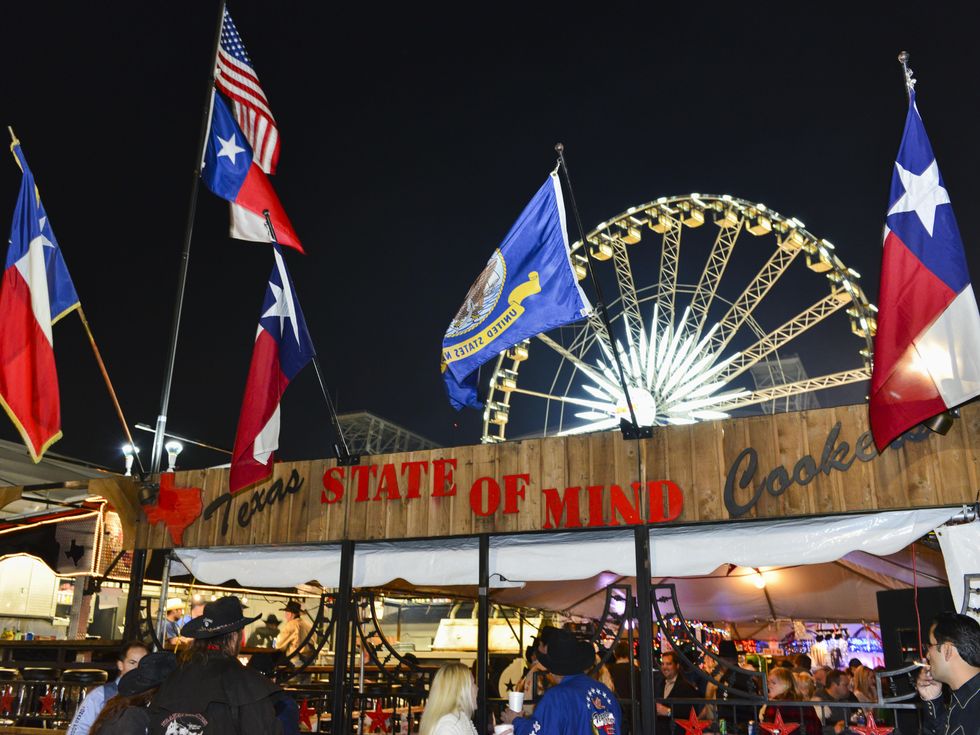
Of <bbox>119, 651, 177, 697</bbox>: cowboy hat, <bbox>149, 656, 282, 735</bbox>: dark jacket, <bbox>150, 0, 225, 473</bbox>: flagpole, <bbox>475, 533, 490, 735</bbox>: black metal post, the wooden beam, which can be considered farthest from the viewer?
<bbox>150, 0, 225, 473</bbox>: flagpole

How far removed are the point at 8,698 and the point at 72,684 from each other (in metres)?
1.08

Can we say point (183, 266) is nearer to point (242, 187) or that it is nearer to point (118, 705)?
point (242, 187)

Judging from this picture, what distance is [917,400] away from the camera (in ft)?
18.0

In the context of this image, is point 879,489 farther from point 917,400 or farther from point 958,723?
point 958,723

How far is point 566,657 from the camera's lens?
4.62 m

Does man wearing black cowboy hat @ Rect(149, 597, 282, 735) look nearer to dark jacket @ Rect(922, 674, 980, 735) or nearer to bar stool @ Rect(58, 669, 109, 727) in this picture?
dark jacket @ Rect(922, 674, 980, 735)

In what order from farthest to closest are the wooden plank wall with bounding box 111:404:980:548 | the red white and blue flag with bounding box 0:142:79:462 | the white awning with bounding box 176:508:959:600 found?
the red white and blue flag with bounding box 0:142:79:462
the white awning with bounding box 176:508:959:600
the wooden plank wall with bounding box 111:404:980:548

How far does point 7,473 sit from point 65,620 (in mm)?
4192

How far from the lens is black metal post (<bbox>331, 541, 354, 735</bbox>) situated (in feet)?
24.1

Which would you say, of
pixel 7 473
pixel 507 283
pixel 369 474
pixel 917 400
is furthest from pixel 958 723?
pixel 7 473

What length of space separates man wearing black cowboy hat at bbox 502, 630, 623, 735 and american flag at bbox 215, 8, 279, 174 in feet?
22.5

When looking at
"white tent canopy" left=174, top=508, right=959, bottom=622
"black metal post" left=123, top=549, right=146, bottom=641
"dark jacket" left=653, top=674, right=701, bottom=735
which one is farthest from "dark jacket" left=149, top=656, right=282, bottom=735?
"black metal post" left=123, top=549, right=146, bottom=641

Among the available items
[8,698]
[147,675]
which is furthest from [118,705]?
[8,698]

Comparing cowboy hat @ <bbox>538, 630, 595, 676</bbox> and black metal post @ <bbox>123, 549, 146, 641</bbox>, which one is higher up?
black metal post @ <bbox>123, 549, 146, 641</bbox>
